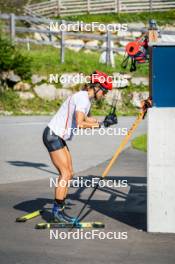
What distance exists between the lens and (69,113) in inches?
438

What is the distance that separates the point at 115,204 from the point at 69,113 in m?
2.15

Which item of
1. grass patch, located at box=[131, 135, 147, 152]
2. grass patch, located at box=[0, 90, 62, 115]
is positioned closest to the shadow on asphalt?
grass patch, located at box=[131, 135, 147, 152]

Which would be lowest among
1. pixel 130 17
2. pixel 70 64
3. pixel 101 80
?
pixel 70 64

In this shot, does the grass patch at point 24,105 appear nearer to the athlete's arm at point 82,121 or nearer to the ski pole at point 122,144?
the ski pole at point 122,144

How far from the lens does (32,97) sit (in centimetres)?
2806

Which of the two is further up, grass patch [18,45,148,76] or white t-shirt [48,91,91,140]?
white t-shirt [48,91,91,140]

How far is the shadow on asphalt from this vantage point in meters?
11.8

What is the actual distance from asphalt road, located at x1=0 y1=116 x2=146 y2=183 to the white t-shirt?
3655mm

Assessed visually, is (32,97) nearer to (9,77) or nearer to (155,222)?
(9,77)

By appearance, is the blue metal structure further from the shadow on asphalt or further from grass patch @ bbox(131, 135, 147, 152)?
grass patch @ bbox(131, 135, 147, 152)

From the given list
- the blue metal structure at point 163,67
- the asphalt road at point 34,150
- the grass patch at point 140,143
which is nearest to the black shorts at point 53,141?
the blue metal structure at point 163,67

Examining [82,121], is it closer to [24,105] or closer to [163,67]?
[163,67]

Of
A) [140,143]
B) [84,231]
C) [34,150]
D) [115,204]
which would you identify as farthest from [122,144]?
[140,143]

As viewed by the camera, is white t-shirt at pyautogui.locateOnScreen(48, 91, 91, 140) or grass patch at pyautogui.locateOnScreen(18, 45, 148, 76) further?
grass patch at pyautogui.locateOnScreen(18, 45, 148, 76)
